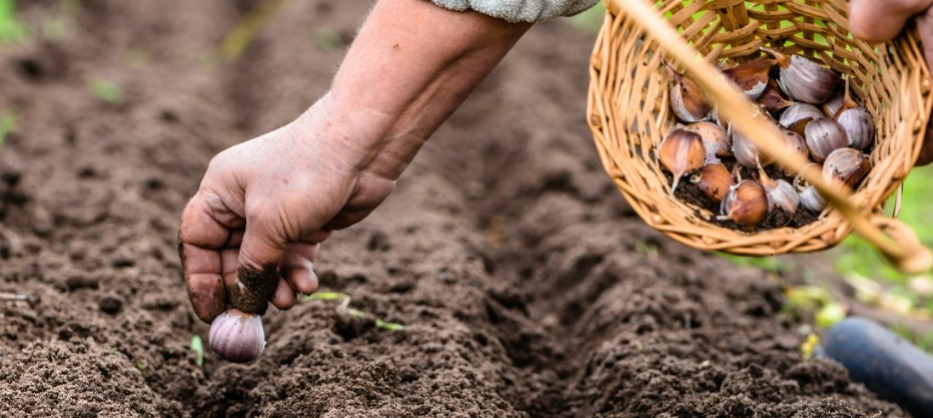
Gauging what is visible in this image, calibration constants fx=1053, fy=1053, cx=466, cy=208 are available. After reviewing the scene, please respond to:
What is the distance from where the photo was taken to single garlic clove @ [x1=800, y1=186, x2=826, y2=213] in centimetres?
220

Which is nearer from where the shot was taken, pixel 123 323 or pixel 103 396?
pixel 103 396

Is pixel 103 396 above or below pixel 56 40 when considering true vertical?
above

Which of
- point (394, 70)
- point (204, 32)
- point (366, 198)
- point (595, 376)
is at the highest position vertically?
point (394, 70)

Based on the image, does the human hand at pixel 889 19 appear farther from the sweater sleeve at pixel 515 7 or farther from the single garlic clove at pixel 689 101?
the sweater sleeve at pixel 515 7

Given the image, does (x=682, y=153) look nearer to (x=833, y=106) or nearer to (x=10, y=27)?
(x=833, y=106)

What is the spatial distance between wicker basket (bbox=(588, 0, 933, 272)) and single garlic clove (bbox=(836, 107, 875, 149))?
0.02 meters

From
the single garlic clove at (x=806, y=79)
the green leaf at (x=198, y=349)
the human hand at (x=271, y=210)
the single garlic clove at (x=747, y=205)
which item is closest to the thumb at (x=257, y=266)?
the human hand at (x=271, y=210)

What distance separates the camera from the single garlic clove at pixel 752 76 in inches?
93.5

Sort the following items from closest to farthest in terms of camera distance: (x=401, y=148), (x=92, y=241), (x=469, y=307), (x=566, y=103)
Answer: (x=401, y=148), (x=469, y=307), (x=92, y=241), (x=566, y=103)

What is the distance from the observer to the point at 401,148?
236cm

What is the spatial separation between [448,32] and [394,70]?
138 millimetres

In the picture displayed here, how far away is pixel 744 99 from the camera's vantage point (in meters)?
2.29

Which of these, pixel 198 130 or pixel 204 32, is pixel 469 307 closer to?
pixel 198 130

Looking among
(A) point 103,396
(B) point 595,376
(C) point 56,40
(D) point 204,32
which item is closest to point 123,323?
(A) point 103,396
